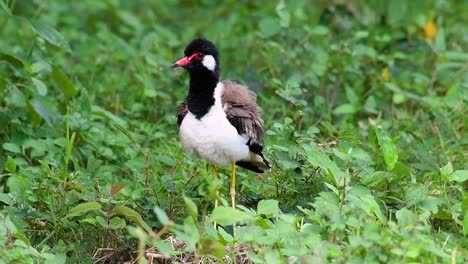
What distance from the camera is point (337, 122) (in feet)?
25.2

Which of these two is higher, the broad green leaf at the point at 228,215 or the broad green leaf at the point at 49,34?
the broad green leaf at the point at 49,34

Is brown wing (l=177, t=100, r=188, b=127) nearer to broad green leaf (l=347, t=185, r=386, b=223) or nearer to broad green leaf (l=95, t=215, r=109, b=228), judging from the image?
broad green leaf (l=95, t=215, r=109, b=228)

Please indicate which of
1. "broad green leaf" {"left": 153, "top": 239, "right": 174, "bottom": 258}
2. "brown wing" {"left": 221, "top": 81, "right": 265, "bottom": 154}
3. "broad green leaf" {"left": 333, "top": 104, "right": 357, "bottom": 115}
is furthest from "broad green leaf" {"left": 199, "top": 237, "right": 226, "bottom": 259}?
"broad green leaf" {"left": 333, "top": 104, "right": 357, "bottom": 115}

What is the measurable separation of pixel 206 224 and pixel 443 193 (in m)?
1.44

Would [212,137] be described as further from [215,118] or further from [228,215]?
[228,215]

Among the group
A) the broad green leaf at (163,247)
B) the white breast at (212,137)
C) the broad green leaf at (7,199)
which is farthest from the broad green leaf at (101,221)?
the white breast at (212,137)

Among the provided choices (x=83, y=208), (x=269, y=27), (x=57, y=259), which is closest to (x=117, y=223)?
(x=83, y=208)

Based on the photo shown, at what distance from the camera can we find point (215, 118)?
18.5 ft

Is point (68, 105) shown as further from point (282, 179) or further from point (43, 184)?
point (282, 179)

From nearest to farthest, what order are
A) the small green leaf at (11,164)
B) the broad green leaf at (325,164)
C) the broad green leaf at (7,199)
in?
the broad green leaf at (325,164), the broad green leaf at (7,199), the small green leaf at (11,164)

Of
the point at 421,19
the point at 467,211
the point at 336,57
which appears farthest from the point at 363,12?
the point at 467,211

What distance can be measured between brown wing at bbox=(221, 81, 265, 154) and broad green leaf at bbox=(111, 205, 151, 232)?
835 millimetres

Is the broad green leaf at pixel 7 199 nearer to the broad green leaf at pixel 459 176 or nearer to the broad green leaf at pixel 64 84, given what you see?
the broad green leaf at pixel 64 84

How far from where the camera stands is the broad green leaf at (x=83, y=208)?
514cm
